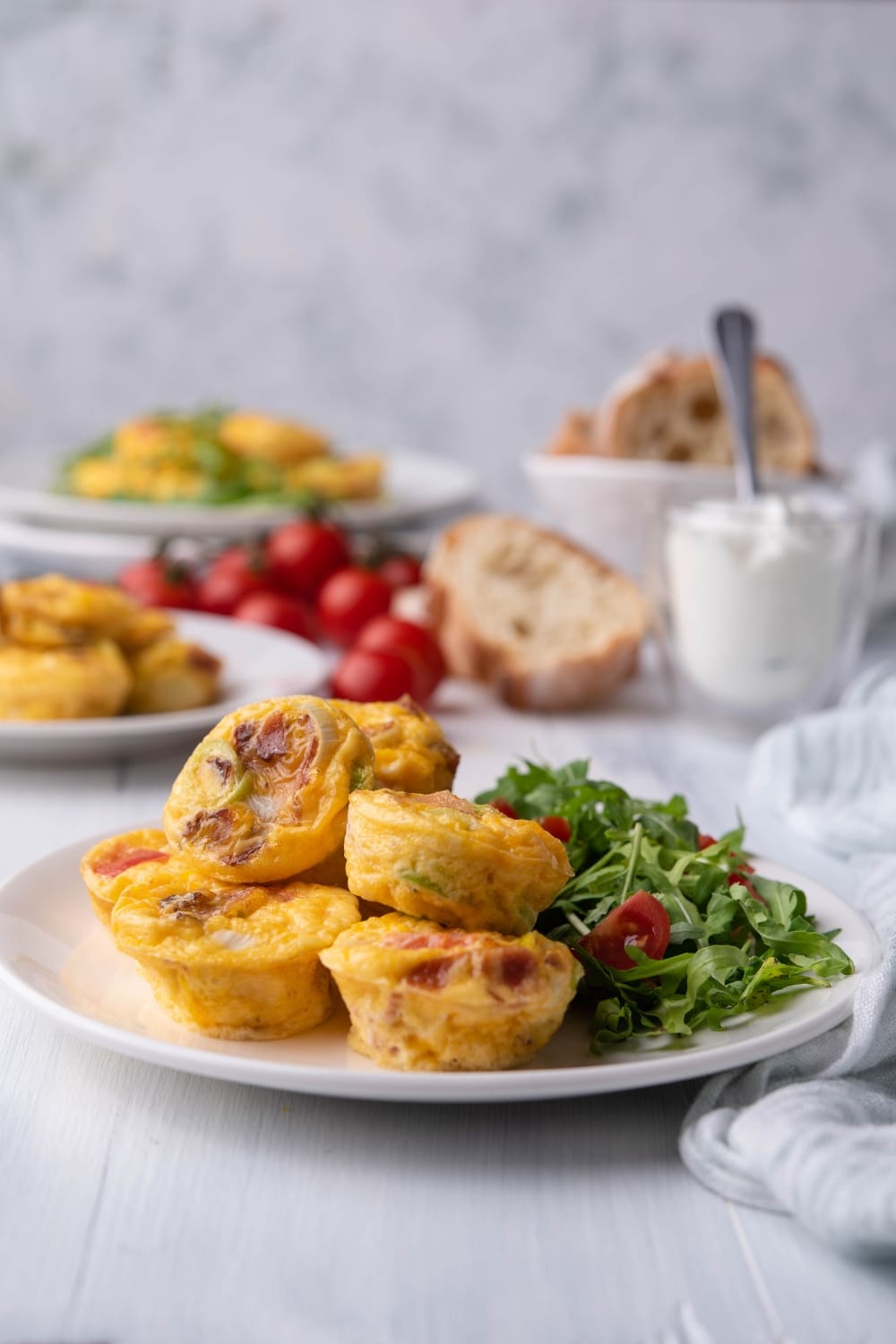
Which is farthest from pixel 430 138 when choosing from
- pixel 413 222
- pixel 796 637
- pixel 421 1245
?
pixel 421 1245

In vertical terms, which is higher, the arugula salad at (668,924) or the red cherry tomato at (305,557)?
the arugula salad at (668,924)

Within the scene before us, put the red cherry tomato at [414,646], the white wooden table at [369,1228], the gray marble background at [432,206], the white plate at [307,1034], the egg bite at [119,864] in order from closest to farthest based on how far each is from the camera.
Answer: the white wooden table at [369,1228] → the white plate at [307,1034] → the egg bite at [119,864] → the red cherry tomato at [414,646] → the gray marble background at [432,206]

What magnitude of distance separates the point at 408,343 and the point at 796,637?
23.7 feet

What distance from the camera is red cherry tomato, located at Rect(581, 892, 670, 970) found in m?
2.03

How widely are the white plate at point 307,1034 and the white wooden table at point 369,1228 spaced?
0.08 meters

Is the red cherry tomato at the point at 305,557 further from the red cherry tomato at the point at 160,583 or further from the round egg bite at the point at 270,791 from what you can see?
the round egg bite at the point at 270,791

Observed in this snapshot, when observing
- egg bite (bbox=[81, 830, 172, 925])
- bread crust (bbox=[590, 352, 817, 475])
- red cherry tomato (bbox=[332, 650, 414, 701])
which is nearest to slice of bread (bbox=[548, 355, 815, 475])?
bread crust (bbox=[590, 352, 817, 475])

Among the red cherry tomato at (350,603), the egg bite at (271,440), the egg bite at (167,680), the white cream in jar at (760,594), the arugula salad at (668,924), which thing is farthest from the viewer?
the egg bite at (271,440)

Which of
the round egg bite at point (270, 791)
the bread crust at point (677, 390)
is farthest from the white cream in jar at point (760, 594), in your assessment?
the round egg bite at point (270, 791)

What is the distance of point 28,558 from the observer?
17.0ft

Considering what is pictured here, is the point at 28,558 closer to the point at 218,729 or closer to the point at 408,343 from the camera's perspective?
the point at 218,729

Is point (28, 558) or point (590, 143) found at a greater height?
point (590, 143)

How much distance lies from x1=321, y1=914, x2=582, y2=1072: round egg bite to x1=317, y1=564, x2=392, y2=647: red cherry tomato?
288 cm

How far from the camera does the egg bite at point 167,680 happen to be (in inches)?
141
